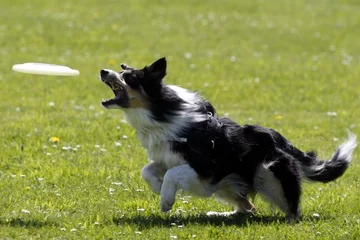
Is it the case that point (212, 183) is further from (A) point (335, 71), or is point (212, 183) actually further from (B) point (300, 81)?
(A) point (335, 71)

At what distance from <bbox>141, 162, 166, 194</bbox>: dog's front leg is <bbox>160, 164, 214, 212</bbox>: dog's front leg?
24 cm

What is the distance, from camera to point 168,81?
15.5 m

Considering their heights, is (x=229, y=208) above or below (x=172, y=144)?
below

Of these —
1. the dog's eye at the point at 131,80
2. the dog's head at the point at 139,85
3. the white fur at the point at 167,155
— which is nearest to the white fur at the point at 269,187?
the white fur at the point at 167,155

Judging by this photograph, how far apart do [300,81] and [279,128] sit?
413cm

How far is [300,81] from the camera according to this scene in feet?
51.8

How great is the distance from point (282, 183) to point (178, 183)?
0.94 m

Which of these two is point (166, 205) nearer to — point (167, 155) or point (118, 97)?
point (167, 155)

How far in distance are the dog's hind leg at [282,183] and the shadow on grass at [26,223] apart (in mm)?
1844

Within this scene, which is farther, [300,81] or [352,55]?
[352,55]

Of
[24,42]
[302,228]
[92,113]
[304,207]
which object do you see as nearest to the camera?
Result: [302,228]

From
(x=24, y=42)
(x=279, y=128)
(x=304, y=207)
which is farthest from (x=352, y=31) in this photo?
(x=304, y=207)

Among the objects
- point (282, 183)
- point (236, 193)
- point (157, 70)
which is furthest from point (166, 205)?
point (157, 70)

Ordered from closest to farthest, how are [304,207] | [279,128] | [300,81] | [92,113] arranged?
1. [304,207]
2. [279,128]
3. [92,113]
4. [300,81]
